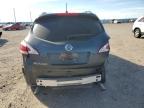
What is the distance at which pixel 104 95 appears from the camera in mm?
5949

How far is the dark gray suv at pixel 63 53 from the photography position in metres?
5.06

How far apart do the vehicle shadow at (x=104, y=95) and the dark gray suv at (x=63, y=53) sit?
13.7 inches

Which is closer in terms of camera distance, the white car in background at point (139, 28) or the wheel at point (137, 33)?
the white car in background at point (139, 28)

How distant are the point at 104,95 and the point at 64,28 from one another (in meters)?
1.84

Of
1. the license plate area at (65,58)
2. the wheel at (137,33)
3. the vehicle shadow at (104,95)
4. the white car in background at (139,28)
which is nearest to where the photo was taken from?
the license plate area at (65,58)

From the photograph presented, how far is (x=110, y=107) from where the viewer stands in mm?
5168

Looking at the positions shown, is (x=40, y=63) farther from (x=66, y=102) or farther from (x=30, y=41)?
(x=66, y=102)

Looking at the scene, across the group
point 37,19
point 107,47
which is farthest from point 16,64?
point 107,47

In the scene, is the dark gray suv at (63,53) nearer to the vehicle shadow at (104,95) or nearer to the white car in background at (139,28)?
the vehicle shadow at (104,95)

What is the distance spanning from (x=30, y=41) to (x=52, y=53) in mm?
556

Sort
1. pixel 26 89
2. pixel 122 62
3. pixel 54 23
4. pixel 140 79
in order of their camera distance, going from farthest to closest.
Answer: pixel 122 62, pixel 140 79, pixel 26 89, pixel 54 23

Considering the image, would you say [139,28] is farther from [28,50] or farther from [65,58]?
[28,50]

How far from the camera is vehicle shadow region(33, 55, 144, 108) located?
537cm

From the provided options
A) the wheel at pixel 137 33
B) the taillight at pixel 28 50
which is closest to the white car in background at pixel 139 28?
the wheel at pixel 137 33
